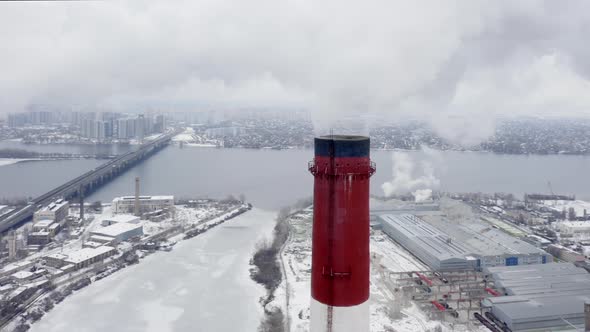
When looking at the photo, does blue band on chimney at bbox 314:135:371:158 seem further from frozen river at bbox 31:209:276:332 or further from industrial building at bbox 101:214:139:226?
industrial building at bbox 101:214:139:226

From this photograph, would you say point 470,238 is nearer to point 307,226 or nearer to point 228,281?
point 307,226

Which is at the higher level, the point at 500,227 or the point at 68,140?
the point at 68,140

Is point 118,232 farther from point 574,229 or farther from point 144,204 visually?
point 574,229

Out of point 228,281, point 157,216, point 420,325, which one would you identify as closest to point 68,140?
point 157,216

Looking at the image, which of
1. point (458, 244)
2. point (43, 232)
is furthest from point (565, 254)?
point (43, 232)

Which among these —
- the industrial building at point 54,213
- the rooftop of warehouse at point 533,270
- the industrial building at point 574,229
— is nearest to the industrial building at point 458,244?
the rooftop of warehouse at point 533,270

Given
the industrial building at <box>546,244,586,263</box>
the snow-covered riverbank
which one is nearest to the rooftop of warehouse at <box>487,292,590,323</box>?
the industrial building at <box>546,244,586,263</box>
